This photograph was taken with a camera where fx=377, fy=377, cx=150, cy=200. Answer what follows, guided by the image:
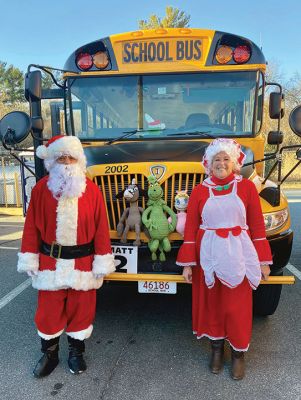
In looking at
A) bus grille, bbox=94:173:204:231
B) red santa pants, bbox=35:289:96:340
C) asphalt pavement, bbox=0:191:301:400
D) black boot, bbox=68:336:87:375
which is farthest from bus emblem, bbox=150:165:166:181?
black boot, bbox=68:336:87:375

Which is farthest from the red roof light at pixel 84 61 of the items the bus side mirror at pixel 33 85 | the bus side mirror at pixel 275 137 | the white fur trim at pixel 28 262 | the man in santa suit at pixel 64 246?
the white fur trim at pixel 28 262

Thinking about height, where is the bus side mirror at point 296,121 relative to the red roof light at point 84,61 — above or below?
below

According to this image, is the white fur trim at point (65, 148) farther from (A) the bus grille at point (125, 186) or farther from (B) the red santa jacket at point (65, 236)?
(A) the bus grille at point (125, 186)

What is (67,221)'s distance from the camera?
2.59m

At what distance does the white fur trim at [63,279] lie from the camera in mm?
2600

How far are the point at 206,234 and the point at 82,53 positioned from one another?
2.42m

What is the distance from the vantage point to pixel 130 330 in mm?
3408

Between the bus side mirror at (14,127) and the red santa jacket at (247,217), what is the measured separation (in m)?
1.68

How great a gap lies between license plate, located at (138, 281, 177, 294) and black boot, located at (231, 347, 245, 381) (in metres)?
0.62

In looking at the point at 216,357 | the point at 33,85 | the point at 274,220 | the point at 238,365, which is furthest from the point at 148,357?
the point at 33,85

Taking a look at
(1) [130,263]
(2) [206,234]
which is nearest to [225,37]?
(2) [206,234]

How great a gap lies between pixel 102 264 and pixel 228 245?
0.88m

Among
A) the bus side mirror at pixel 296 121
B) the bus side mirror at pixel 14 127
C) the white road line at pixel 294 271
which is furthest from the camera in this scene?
the white road line at pixel 294 271

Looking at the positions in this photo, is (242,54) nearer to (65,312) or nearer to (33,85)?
(33,85)
